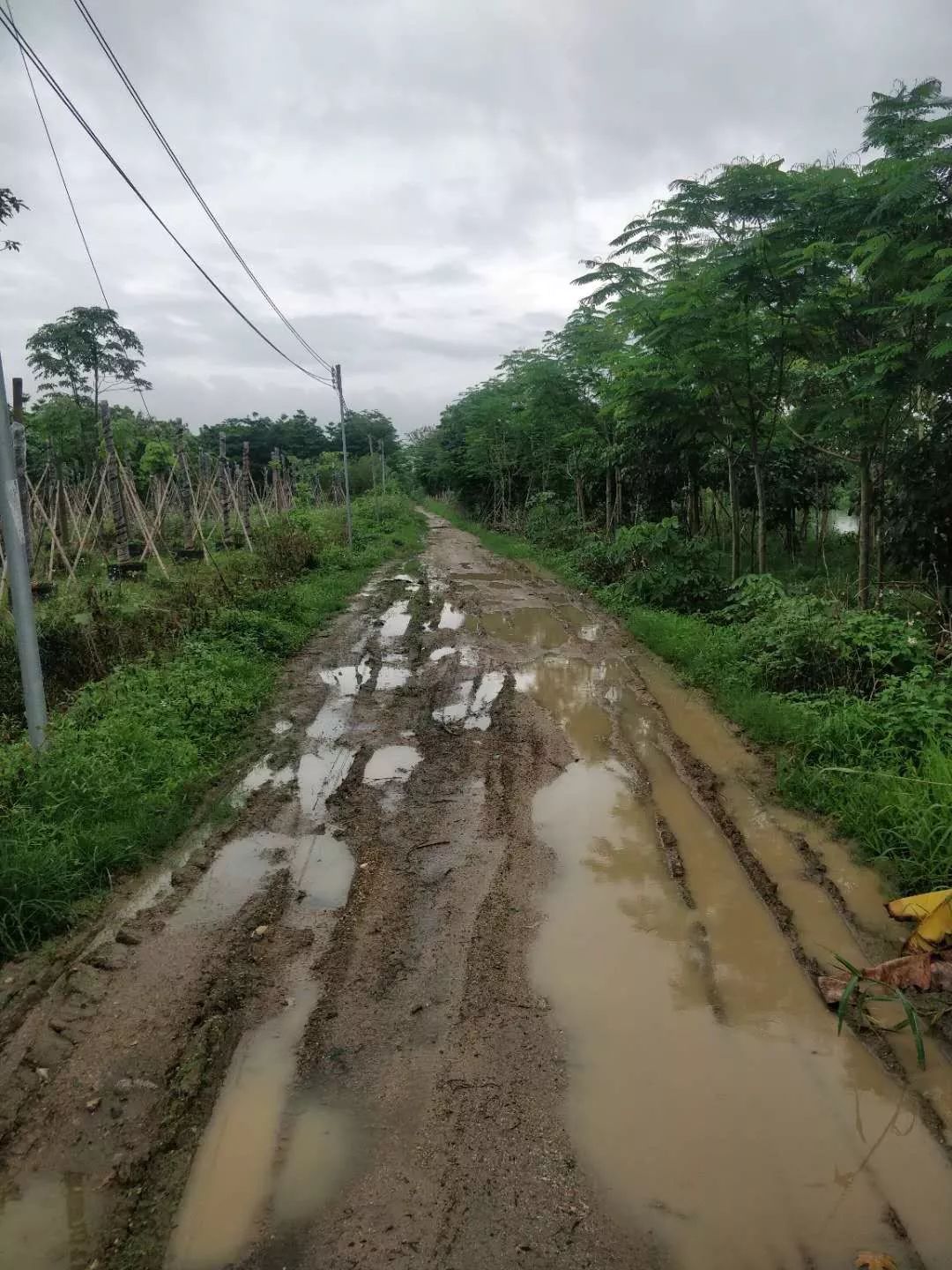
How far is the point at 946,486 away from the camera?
8.97 metres

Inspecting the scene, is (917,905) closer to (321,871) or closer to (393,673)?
(321,871)

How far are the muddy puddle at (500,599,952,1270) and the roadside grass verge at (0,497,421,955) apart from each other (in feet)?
9.00

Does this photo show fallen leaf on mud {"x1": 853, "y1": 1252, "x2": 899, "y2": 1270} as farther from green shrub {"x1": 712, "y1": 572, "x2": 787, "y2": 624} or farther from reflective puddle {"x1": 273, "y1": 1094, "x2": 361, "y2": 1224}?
green shrub {"x1": 712, "y1": 572, "x2": 787, "y2": 624}

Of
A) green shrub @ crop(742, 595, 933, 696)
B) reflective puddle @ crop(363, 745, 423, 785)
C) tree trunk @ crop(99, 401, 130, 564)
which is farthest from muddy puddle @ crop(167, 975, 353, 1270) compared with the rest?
tree trunk @ crop(99, 401, 130, 564)

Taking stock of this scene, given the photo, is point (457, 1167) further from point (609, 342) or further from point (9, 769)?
point (609, 342)

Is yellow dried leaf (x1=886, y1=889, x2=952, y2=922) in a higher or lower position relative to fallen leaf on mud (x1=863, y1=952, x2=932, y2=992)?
higher

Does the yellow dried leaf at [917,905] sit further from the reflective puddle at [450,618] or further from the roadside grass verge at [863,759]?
the reflective puddle at [450,618]

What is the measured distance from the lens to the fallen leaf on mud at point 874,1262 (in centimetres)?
241

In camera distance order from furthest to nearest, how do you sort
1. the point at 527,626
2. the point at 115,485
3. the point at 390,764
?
the point at 115,485 < the point at 527,626 < the point at 390,764

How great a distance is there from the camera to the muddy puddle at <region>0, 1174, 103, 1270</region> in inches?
98.7

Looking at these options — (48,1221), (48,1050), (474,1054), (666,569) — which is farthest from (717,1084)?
(666,569)

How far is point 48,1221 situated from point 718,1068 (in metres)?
2.60

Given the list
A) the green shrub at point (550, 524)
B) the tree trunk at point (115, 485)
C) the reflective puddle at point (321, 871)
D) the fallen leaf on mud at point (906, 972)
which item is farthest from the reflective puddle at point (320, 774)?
the green shrub at point (550, 524)

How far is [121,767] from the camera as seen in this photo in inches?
224
